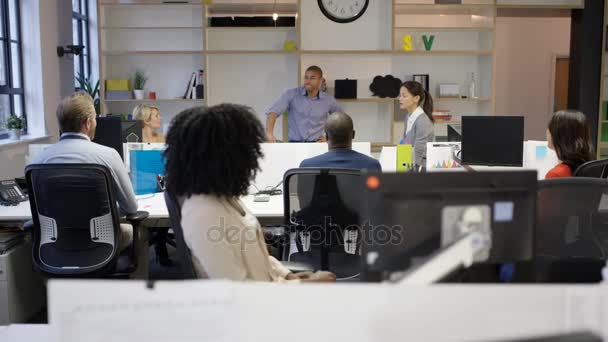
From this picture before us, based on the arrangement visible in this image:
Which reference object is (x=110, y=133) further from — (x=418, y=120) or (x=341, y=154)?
(x=418, y=120)

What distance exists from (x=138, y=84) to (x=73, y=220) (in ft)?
12.9

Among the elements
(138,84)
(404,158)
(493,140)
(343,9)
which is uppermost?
(343,9)

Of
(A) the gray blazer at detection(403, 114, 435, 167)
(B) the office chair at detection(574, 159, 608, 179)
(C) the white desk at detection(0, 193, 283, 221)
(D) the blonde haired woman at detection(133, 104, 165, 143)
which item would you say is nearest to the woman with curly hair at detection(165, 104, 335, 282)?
(C) the white desk at detection(0, 193, 283, 221)

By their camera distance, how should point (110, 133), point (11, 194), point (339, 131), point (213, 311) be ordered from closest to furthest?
1. point (213, 311)
2. point (339, 131)
3. point (11, 194)
4. point (110, 133)

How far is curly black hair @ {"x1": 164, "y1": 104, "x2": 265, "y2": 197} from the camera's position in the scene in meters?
1.85

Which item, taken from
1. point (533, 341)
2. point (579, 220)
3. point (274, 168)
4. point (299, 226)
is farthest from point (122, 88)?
point (533, 341)

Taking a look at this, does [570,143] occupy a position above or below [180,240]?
above

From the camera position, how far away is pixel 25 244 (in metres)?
3.49

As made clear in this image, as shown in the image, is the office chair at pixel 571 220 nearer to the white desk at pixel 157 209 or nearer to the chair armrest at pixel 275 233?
the chair armrest at pixel 275 233

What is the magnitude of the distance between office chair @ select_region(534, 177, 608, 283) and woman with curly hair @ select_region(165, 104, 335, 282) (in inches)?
46.3

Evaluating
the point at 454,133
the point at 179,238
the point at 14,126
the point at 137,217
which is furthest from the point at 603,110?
the point at 179,238

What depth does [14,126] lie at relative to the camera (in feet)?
18.1

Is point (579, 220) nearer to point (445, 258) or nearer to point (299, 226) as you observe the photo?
point (299, 226)

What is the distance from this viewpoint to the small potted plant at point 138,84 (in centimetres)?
664
